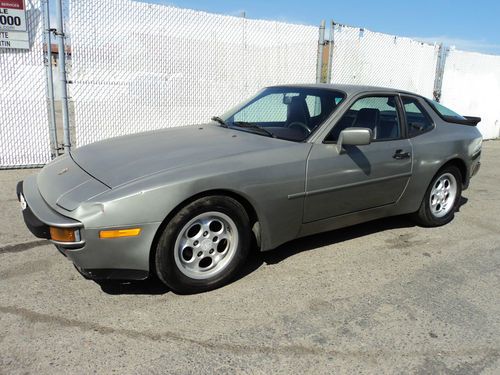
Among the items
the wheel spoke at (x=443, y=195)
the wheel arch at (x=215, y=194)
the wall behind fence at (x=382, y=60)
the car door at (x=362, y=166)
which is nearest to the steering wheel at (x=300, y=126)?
the car door at (x=362, y=166)

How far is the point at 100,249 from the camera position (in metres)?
2.80

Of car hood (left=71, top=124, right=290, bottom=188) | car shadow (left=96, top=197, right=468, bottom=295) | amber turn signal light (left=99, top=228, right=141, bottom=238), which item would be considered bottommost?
car shadow (left=96, top=197, right=468, bottom=295)

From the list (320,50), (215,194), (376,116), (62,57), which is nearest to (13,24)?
(62,57)

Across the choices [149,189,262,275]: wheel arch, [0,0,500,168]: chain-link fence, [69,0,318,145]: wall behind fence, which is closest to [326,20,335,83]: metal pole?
[0,0,500,168]: chain-link fence

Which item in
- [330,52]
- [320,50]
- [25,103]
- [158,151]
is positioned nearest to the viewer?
[158,151]

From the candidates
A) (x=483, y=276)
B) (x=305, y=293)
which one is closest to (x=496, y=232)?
(x=483, y=276)

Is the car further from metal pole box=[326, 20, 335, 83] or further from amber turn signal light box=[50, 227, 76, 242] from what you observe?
metal pole box=[326, 20, 335, 83]

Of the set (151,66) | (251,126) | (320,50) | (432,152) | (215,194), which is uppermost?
(320,50)

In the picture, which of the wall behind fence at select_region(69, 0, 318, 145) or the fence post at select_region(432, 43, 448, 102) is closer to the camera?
the wall behind fence at select_region(69, 0, 318, 145)

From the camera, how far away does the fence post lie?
11.7 meters

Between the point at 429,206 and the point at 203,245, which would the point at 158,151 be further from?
the point at 429,206

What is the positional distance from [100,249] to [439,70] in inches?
446

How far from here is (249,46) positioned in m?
8.27

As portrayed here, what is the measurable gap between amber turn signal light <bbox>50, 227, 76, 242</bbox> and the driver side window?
242cm
